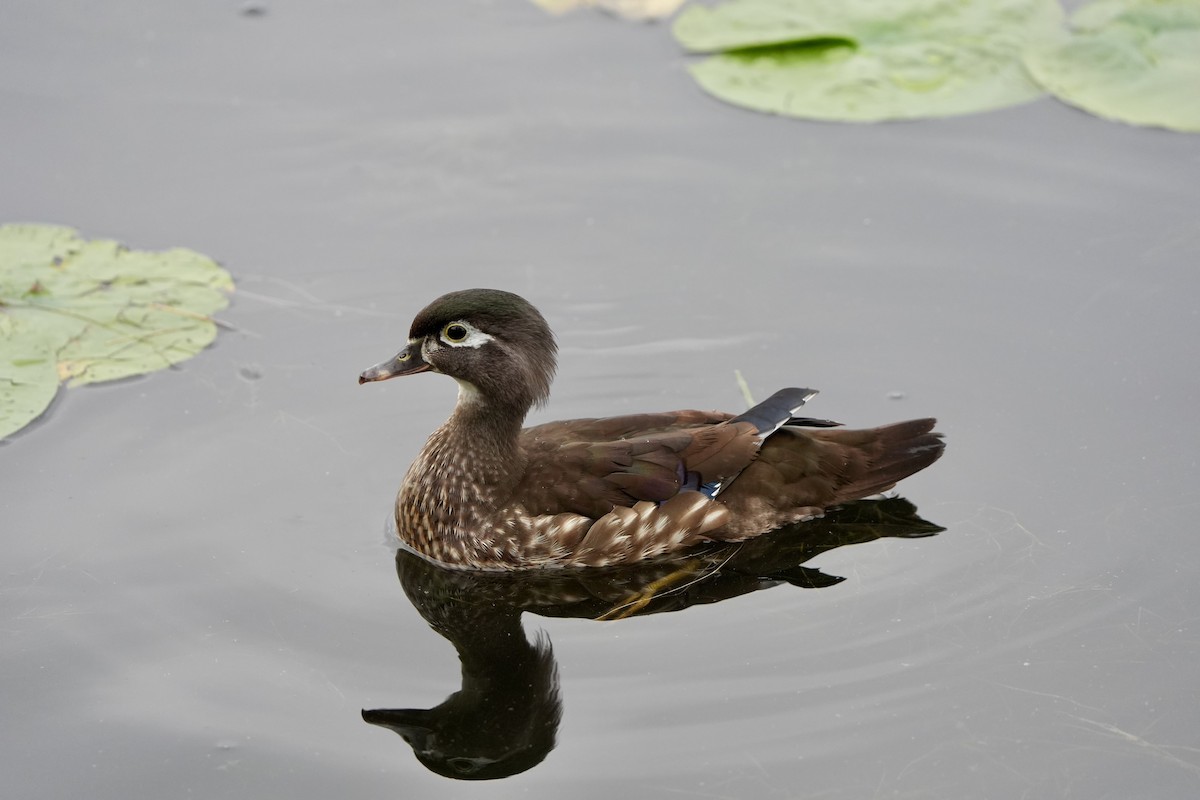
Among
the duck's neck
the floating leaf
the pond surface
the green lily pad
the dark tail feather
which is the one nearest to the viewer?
the pond surface

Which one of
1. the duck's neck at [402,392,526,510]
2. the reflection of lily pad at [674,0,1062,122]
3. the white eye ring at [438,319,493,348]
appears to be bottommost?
the duck's neck at [402,392,526,510]

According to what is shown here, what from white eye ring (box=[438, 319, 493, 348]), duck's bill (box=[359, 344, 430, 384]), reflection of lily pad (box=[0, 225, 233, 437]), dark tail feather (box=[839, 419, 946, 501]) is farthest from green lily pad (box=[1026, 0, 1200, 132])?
reflection of lily pad (box=[0, 225, 233, 437])

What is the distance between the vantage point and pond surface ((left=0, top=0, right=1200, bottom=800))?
6281 mm

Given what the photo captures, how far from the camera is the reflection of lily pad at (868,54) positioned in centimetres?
1027

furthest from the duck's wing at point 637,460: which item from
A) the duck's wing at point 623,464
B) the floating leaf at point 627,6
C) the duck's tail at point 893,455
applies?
the floating leaf at point 627,6

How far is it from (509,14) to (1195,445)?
5.90 m

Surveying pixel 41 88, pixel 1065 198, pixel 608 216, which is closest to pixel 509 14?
pixel 608 216

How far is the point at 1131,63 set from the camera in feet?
34.1

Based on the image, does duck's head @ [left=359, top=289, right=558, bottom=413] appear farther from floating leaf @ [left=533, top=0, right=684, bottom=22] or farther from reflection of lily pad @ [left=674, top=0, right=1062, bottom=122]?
floating leaf @ [left=533, top=0, right=684, bottom=22]

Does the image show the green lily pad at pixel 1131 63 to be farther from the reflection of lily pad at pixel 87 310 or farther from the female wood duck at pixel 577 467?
the reflection of lily pad at pixel 87 310

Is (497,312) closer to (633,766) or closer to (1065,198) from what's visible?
(633,766)

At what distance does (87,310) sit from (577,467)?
10.1ft

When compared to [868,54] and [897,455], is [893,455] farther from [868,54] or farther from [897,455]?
[868,54]

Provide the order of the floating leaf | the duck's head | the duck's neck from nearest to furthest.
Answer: the duck's head → the duck's neck → the floating leaf
